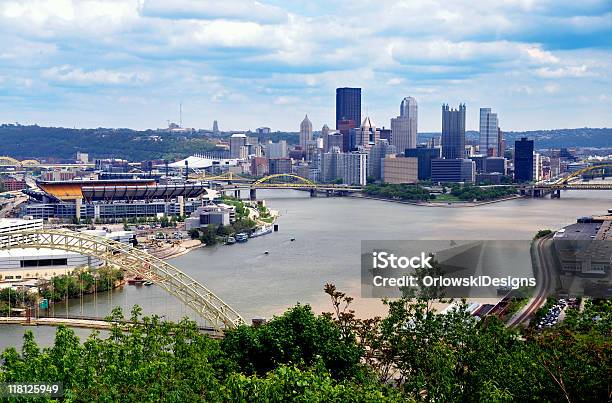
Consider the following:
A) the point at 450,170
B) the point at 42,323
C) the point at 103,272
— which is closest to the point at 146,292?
the point at 103,272

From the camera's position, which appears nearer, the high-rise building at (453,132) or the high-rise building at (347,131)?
the high-rise building at (453,132)

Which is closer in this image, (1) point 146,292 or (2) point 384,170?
(1) point 146,292

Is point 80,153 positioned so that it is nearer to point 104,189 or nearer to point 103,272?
point 104,189

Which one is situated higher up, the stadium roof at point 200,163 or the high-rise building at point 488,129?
the high-rise building at point 488,129

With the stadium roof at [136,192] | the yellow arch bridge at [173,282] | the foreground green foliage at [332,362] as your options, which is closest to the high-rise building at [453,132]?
the stadium roof at [136,192]

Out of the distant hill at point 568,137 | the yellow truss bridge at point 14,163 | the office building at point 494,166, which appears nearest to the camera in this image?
the office building at point 494,166

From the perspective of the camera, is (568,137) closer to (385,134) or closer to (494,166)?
(385,134)

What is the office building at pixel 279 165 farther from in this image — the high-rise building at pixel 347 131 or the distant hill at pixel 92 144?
the distant hill at pixel 92 144

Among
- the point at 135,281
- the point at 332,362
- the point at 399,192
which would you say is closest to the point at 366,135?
the point at 399,192
